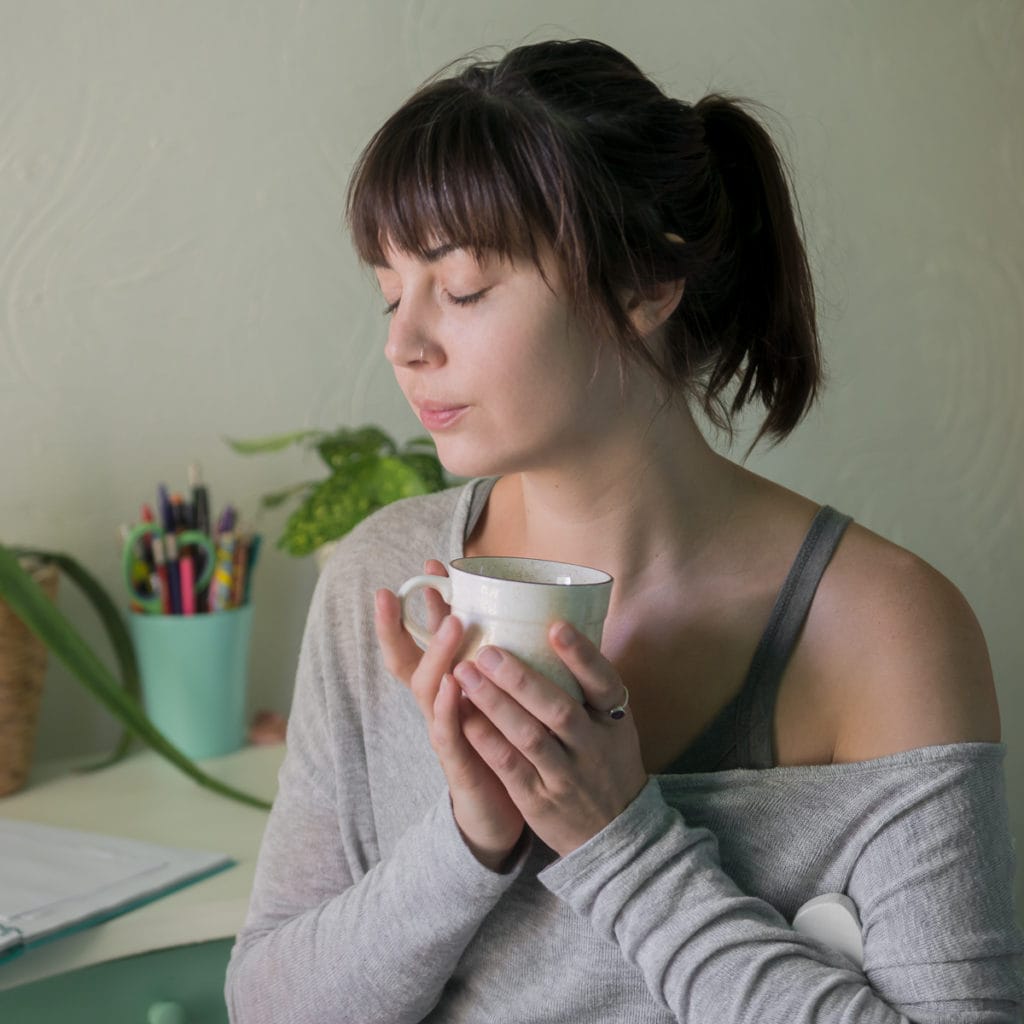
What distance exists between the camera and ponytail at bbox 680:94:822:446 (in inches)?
31.7

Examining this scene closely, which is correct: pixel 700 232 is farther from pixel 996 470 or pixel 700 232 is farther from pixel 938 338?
pixel 996 470

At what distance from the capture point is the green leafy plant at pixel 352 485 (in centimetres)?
122

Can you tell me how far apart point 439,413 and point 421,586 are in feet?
0.37

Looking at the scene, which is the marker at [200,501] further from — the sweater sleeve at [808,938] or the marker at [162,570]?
the sweater sleeve at [808,938]

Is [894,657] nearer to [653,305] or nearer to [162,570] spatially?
[653,305]

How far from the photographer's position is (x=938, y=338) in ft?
5.20

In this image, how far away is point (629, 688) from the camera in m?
0.81

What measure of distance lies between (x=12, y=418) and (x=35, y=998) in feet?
1.89

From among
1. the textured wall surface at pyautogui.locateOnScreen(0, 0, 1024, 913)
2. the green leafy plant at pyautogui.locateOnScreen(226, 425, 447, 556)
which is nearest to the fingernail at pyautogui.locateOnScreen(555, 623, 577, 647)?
the green leafy plant at pyautogui.locateOnScreen(226, 425, 447, 556)

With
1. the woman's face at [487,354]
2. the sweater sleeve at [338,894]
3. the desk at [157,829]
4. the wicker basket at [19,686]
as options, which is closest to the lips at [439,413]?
the woman's face at [487,354]

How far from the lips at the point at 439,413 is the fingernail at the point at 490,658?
0.54 feet

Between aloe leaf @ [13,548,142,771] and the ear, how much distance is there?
0.71 meters

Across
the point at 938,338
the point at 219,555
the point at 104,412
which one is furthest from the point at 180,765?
the point at 938,338

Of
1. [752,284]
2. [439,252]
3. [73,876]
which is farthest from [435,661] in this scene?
[73,876]
